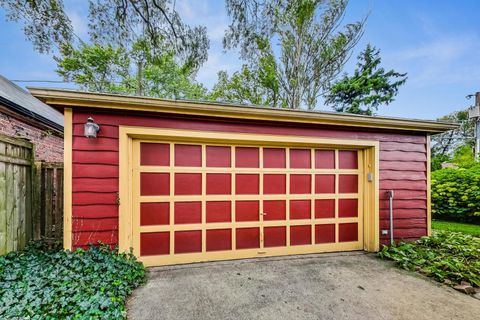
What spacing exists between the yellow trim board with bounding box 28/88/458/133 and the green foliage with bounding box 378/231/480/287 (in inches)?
78.9

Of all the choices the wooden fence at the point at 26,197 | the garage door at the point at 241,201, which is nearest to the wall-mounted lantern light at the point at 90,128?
the garage door at the point at 241,201

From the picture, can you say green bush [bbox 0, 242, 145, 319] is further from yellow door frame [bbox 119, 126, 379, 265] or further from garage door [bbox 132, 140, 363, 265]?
garage door [bbox 132, 140, 363, 265]

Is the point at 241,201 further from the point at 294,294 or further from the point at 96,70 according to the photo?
the point at 96,70

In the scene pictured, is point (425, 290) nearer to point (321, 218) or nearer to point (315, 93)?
point (321, 218)

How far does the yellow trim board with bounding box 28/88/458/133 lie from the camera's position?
108 inches

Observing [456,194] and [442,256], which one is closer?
[442,256]

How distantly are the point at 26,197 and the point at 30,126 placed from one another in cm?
283

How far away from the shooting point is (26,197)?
10.1 ft

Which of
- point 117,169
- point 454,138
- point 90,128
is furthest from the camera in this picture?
point 454,138

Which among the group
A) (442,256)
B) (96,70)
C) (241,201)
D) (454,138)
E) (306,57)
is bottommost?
(442,256)

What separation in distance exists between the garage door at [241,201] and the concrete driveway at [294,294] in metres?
0.37

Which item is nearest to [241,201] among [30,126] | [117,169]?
[117,169]

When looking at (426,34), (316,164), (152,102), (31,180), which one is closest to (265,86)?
(426,34)

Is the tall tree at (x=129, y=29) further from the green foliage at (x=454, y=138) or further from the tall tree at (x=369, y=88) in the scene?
the green foliage at (x=454, y=138)
